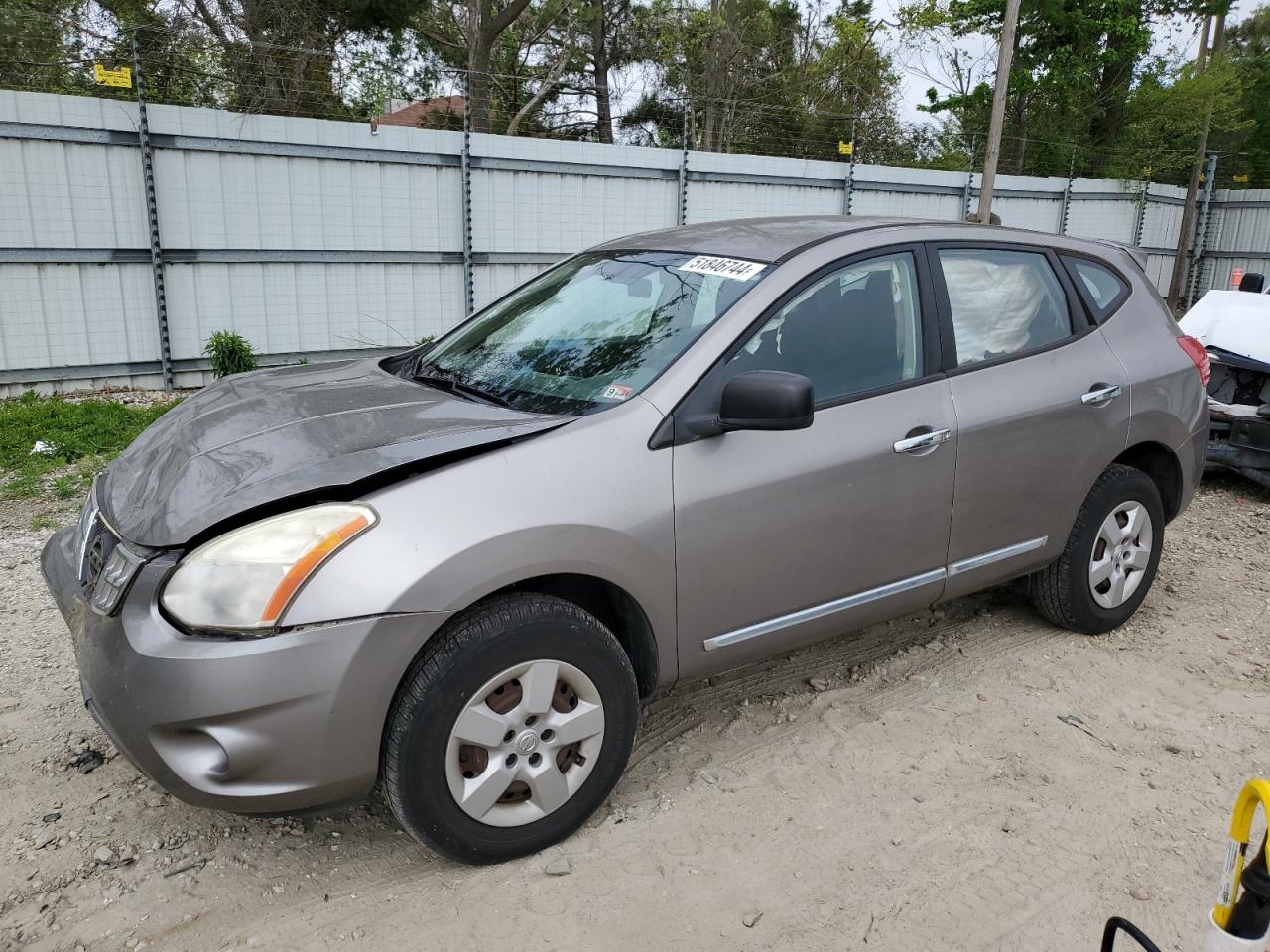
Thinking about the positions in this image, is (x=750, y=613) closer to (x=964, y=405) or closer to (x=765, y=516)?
(x=765, y=516)

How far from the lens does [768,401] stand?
265cm

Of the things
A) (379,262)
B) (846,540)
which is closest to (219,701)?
(846,540)

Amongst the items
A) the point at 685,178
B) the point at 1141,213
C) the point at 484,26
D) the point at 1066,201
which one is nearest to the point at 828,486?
the point at 685,178

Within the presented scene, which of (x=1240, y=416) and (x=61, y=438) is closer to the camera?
(x=1240, y=416)

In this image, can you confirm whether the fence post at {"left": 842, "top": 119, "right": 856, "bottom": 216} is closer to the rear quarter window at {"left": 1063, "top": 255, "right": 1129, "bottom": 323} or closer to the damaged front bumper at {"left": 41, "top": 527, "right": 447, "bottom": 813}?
the rear quarter window at {"left": 1063, "top": 255, "right": 1129, "bottom": 323}

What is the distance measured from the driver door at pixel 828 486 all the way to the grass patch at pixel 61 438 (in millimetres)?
4621

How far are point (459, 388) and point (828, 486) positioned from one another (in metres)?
1.24

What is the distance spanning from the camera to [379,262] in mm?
10445

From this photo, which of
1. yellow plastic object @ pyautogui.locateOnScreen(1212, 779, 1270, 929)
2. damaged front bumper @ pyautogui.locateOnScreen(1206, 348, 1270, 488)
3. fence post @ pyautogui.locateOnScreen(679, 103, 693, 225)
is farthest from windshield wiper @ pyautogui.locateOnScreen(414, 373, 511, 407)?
fence post @ pyautogui.locateOnScreen(679, 103, 693, 225)

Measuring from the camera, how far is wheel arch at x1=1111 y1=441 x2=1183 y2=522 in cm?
417

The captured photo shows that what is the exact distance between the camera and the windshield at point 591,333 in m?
2.98

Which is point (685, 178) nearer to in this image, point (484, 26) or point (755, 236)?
point (755, 236)

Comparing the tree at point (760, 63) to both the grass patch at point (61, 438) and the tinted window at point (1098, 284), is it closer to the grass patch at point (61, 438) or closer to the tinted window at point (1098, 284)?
the grass patch at point (61, 438)

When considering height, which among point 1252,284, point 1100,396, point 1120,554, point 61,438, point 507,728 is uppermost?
point 1252,284
